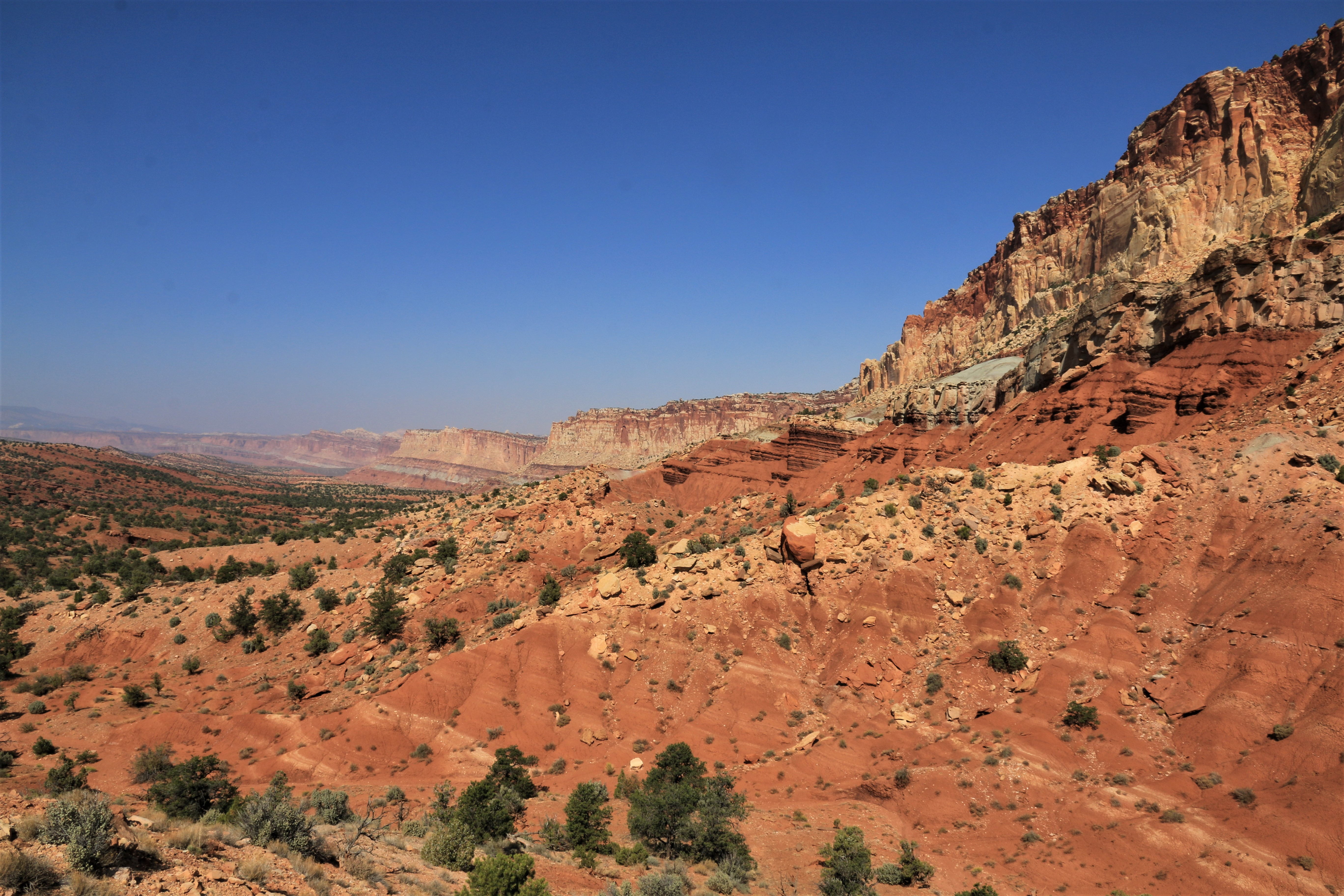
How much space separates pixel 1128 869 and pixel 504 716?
19989 millimetres

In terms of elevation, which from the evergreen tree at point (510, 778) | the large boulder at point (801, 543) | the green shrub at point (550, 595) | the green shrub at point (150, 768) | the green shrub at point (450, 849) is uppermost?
the large boulder at point (801, 543)

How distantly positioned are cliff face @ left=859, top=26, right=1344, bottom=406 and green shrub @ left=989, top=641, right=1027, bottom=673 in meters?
23.7

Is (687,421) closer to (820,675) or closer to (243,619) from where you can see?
(243,619)

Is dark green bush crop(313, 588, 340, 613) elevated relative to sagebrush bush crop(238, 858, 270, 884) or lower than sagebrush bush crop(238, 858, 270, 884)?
lower

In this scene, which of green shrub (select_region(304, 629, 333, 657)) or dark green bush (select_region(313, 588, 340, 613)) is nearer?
green shrub (select_region(304, 629, 333, 657))

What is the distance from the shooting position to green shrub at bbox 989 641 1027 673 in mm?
22453

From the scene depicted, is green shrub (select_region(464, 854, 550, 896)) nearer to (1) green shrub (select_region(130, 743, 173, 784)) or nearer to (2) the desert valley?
(2) the desert valley

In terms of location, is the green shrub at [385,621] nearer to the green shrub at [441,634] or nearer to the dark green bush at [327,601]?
the green shrub at [441,634]

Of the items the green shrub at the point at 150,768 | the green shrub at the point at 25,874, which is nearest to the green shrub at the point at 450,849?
the green shrub at the point at 25,874

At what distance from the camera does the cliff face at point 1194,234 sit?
32219 mm

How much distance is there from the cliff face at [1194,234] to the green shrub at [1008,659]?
77.6ft

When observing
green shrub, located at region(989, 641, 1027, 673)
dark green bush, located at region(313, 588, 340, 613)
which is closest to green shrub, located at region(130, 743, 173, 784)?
dark green bush, located at region(313, 588, 340, 613)

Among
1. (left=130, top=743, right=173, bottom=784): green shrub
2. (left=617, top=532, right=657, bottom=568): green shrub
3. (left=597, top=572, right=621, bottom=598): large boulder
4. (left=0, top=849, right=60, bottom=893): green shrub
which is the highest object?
(left=0, top=849, right=60, bottom=893): green shrub

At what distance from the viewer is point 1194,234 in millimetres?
56188
